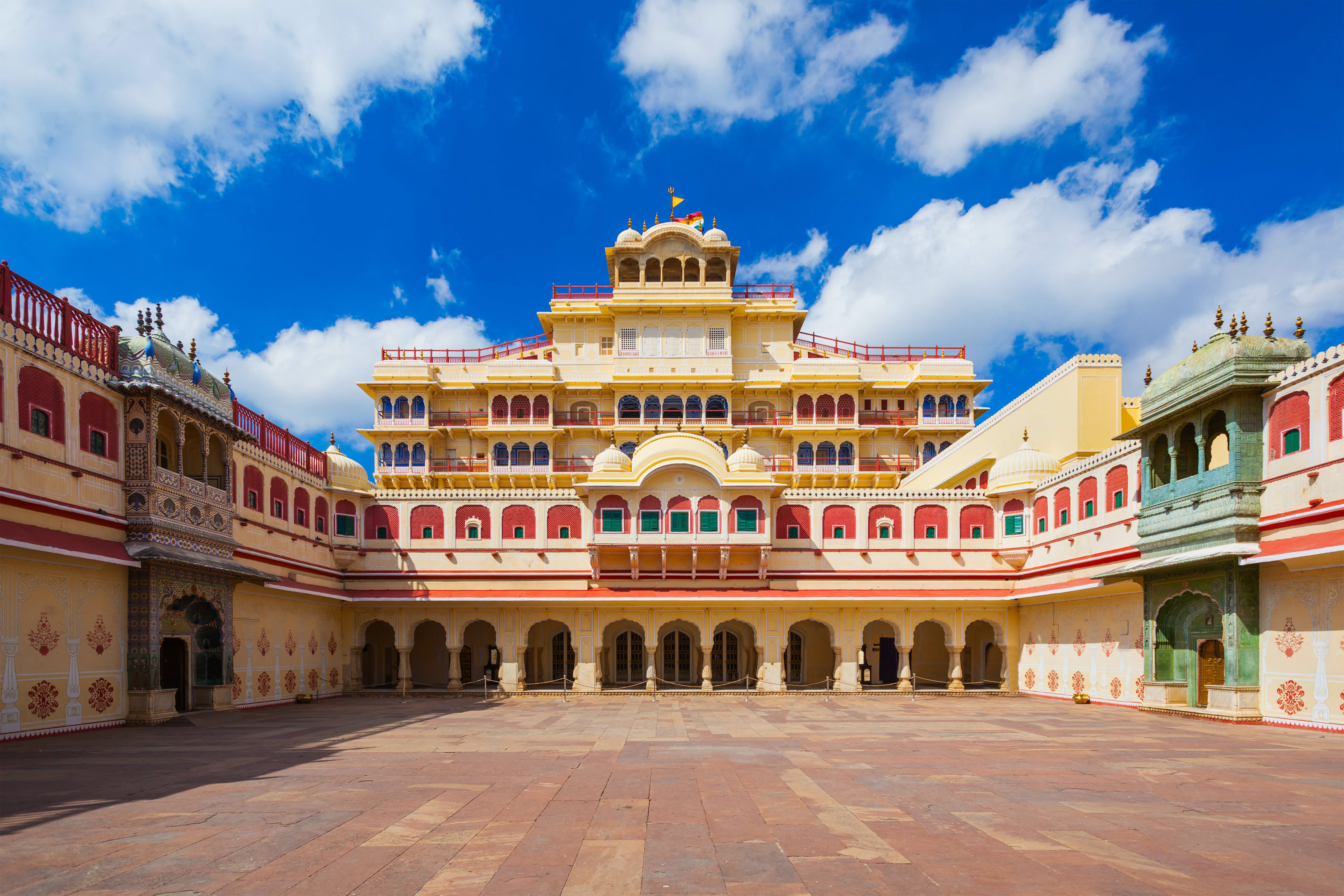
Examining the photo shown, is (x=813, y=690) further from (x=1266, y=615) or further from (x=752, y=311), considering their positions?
(x=752, y=311)

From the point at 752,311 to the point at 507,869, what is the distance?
41.0 m

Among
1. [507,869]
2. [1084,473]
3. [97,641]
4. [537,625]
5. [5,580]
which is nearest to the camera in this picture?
[507,869]

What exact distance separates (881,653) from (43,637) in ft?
106

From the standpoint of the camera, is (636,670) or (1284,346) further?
(636,670)

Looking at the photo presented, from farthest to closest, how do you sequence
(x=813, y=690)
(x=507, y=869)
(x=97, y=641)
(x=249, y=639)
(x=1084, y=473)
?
1. (x=813, y=690)
2. (x=1084, y=473)
3. (x=249, y=639)
4. (x=97, y=641)
5. (x=507, y=869)

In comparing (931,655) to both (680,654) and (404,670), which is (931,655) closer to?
(680,654)

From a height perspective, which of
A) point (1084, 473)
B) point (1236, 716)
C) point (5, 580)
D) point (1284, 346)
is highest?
point (1284, 346)

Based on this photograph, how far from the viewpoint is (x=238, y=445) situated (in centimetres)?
2742

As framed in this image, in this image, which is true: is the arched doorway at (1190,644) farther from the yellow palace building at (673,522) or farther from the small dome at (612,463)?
the small dome at (612,463)

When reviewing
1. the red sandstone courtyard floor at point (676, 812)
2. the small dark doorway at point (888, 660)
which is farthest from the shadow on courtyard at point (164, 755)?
the small dark doorway at point (888, 660)

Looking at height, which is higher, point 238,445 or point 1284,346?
point 1284,346

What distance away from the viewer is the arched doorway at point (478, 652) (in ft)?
123

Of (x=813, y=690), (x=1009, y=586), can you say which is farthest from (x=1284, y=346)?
(x=813, y=690)

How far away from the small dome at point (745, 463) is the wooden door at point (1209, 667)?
1626 centimetres
